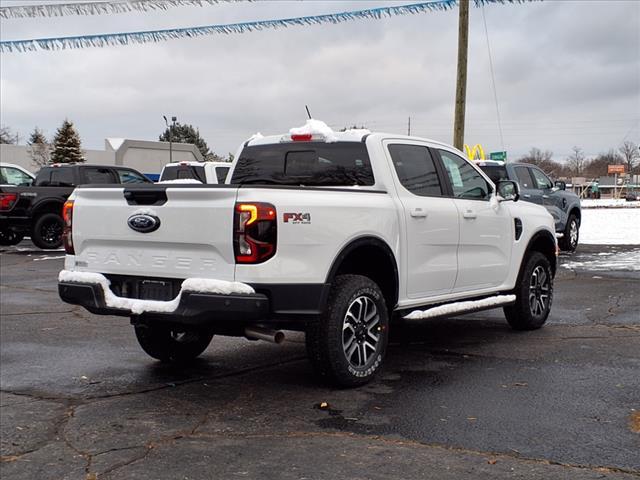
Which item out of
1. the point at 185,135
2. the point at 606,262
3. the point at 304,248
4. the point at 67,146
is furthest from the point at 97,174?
the point at 185,135

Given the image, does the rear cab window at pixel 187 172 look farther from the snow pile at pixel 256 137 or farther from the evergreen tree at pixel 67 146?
the evergreen tree at pixel 67 146

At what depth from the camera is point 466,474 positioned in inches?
142

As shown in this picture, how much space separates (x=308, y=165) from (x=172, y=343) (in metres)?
1.88

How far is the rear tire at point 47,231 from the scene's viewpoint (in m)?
16.8

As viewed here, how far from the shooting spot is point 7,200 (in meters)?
16.5

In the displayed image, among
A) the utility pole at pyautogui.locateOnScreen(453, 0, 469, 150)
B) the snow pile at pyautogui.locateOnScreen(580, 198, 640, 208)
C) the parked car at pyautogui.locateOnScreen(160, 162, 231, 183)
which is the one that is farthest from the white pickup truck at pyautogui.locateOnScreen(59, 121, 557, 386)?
the snow pile at pyautogui.locateOnScreen(580, 198, 640, 208)

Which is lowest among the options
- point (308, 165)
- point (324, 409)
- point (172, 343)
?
point (324, 409)

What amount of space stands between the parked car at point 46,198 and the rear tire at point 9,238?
397 millimetres

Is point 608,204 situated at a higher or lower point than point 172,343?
higher

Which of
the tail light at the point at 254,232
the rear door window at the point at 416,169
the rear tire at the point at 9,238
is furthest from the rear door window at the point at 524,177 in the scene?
the rear tire at the point at 9,238

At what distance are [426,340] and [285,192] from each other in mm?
2924

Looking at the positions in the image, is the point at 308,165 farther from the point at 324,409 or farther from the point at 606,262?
the point at 606,262

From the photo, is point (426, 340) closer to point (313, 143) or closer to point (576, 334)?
point (576, 334)

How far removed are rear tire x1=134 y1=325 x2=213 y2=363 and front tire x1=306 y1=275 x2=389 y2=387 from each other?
1.38m
